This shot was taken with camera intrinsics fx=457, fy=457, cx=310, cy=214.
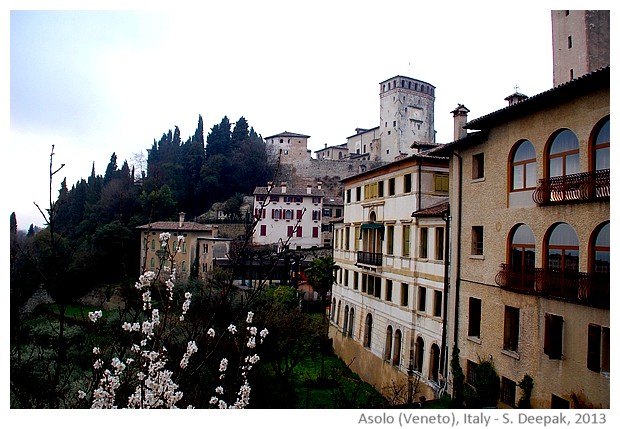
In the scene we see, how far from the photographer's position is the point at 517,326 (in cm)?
902

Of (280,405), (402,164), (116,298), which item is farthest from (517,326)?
(116,298)

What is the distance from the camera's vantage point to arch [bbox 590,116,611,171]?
682 cm

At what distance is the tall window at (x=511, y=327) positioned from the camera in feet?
29.6

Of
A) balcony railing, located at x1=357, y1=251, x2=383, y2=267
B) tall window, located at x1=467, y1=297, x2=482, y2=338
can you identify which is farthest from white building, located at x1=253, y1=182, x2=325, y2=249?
tall window, located at x1=467, y1=297, x2=482, y2=338

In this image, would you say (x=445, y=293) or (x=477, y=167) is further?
(x=445, y=293)

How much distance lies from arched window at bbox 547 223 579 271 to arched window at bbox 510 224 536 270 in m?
0.43

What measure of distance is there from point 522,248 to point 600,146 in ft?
8.33

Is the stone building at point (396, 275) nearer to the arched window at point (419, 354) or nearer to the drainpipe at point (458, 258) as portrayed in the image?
the arched window at point (419, 354)

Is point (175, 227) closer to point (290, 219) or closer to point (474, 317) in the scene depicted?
point (290, 219)

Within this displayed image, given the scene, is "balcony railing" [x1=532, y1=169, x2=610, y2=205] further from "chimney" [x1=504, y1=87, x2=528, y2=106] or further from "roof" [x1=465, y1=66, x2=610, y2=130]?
"chimney" [x1=504, y1=87, x2=528, y2=106]

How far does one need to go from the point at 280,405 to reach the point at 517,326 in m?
5.87

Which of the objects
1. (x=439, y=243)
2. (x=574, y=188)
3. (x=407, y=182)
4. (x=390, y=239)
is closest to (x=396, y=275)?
(x=390, y=239)

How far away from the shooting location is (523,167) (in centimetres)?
878
